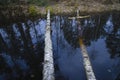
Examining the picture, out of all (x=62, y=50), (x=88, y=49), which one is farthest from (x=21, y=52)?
(x=88, y=49)

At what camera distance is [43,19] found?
18.6 meters

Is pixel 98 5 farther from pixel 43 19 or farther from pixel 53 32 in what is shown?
pixel 53 32

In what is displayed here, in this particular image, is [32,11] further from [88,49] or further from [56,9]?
[88,49]

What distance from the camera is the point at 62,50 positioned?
35.4 ft

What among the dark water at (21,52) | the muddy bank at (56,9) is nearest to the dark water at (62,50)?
the dark water at (21,52)

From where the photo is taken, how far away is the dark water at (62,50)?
27.2ft

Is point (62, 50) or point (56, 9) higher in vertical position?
point (56, 9)

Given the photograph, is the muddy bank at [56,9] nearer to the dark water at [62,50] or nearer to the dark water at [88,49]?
the dark water at [62,50]

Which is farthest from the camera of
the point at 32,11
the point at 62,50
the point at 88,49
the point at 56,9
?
the point at 56,9

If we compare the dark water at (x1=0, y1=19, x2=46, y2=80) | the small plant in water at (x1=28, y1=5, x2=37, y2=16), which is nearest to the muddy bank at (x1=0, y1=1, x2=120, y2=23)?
the small plant in water at (x1=28, y1=5, x2=37, y2=16)

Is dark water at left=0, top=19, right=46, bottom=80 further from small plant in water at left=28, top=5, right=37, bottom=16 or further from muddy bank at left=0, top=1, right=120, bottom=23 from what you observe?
small plant in water at left=28, top=5, right=37, bottom=16

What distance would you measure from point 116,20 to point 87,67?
472 inches

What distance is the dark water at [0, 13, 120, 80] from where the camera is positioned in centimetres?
828

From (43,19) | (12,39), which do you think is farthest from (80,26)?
(12,39)
